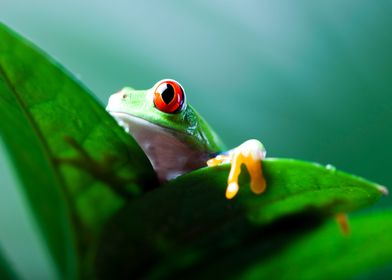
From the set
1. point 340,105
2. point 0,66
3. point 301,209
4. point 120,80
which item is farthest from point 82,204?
point 120,80

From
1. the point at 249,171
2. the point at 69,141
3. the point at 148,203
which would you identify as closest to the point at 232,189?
the point at 249,171

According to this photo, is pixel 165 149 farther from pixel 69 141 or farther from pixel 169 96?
pixel 69 141

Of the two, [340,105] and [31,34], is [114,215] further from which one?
[31,34]

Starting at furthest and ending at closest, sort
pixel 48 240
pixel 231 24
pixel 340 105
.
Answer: pixel 231 24 < pixel 340 105 < pixel 48 240

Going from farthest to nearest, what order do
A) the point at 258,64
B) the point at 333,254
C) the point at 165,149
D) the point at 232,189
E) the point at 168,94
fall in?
the point at 258,64 < the point at 165,149 < the point at 168,94 < the point at 333,254 < the point at 232,189

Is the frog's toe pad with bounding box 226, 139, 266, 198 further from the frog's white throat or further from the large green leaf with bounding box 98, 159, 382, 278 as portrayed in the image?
the frog's white throat
